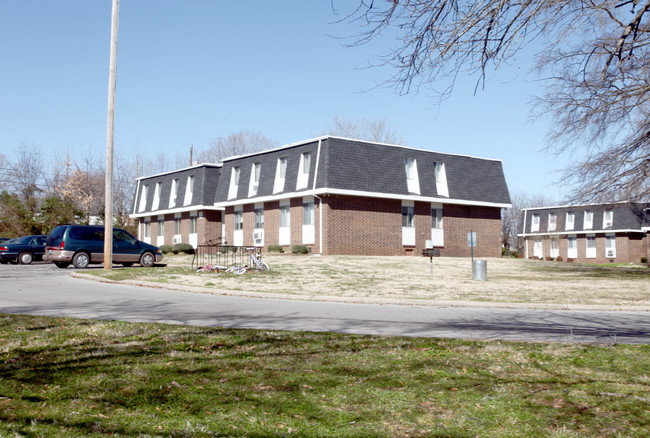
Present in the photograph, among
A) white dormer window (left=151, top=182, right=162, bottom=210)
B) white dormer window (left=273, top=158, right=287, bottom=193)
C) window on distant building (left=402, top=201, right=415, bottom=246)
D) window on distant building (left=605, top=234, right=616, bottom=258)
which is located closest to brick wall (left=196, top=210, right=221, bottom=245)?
white dormer window (left=151, top=182, right=162, bottom=210)

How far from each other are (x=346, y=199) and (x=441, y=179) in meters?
8.21

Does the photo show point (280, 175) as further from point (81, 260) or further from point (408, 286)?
point (408, 286)

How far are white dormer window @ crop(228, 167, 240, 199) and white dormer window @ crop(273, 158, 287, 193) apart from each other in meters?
4.64

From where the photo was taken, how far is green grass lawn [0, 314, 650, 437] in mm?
4133

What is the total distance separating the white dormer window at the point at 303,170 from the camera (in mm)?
35562

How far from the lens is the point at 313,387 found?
5066 mm

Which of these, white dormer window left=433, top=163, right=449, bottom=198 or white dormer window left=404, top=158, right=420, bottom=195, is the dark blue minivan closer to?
white dormer window left=404, top=158, right=420, bottom=195

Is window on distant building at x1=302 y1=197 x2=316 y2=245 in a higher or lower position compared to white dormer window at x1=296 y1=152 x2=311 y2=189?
lower

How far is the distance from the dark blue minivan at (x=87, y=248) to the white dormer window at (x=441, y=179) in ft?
67.0

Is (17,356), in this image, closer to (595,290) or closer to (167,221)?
(595,290)

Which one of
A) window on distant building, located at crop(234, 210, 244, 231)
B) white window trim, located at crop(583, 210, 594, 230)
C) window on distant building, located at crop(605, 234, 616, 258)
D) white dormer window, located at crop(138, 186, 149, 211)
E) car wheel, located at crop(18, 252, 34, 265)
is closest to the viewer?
car wheel, located at crop(18, 252, 34, 265)

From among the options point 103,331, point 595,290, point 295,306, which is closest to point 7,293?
point 295,306

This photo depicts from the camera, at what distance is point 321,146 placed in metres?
34.4

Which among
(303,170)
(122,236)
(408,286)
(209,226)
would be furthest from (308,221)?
(408,286)
